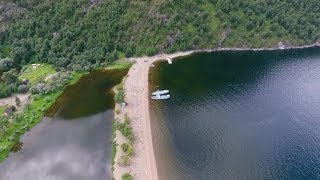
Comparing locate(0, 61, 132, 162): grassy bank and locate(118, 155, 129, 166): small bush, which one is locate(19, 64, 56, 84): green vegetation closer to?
locate(0, 61, 132, 162): grassy bank

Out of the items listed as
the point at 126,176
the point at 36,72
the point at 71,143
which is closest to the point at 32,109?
the point at 71,143

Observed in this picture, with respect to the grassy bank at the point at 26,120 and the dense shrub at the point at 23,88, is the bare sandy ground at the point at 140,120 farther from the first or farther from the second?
the dense shrub at the point at 23,88

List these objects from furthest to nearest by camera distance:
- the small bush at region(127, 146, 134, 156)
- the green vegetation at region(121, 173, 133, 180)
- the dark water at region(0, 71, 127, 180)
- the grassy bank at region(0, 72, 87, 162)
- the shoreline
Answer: the grassy bank at region(0, 72, 87, 162)
the small bush at region(127, 146, 134, 156)
the dark water at region(0, 71, 127, 180)
the shoreline
the green vegetation at region(121, 173, 133, 180)

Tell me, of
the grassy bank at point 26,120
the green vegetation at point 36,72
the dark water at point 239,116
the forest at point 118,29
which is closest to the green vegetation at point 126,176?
the dark water at point 239,116

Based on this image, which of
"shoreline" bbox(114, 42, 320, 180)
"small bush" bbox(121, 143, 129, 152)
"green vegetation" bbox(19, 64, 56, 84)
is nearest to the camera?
"shoreline" bbox(114, 42, 320, 180)

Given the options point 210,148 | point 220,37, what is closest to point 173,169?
point 210,148

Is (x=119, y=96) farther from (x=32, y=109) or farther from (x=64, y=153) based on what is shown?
(x=32, y=109)

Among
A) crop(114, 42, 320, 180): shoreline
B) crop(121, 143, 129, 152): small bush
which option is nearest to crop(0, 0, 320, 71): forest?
crop(114, 42, 320, 180): shoreline
